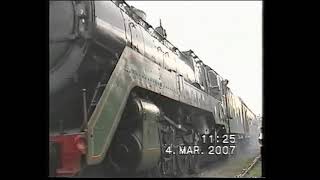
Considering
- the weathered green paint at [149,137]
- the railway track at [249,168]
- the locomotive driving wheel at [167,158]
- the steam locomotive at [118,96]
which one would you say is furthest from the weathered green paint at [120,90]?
the railway track at [249,168]

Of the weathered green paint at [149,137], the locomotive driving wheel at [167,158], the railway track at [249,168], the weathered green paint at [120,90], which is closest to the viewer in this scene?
the weathered green paint at [120,90]

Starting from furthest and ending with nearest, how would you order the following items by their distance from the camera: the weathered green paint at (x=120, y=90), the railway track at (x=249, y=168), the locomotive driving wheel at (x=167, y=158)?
the locomotive driving wheel at (x=167, y=158)
the railway track at (x=249, y=168)
the weathered green paint at (x=120, y=90)

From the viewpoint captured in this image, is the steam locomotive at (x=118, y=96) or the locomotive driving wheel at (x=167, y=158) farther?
the locomotive driving wheel at (x=167, y=158)

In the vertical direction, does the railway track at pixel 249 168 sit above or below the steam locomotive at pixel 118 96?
below

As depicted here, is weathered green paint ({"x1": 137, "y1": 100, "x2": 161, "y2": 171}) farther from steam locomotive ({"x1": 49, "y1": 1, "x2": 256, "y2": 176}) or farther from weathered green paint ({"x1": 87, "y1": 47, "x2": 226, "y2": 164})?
weathered green paint ({"x1": 87, "y1": 47, "x2": 226, "y2": 164})

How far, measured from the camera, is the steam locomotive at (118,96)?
4105mm

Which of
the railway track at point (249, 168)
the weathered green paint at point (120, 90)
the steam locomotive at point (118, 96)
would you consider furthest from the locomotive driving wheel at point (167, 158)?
the railway track at point (249, 168)

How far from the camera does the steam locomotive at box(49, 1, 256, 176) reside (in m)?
4.11

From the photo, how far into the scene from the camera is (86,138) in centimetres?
402

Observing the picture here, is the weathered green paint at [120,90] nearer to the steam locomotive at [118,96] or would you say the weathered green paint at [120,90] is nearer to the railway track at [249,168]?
the steam locomotive at [118,96]

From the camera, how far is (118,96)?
14.0 feet

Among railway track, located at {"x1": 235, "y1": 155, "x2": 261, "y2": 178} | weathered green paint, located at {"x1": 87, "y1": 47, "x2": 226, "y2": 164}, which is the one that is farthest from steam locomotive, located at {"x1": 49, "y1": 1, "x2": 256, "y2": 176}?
railway track, located at {"x1": 235, "y1": 155, "x2": 261, "y2": 178}

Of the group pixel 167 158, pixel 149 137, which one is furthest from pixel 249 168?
pixel 149 137
